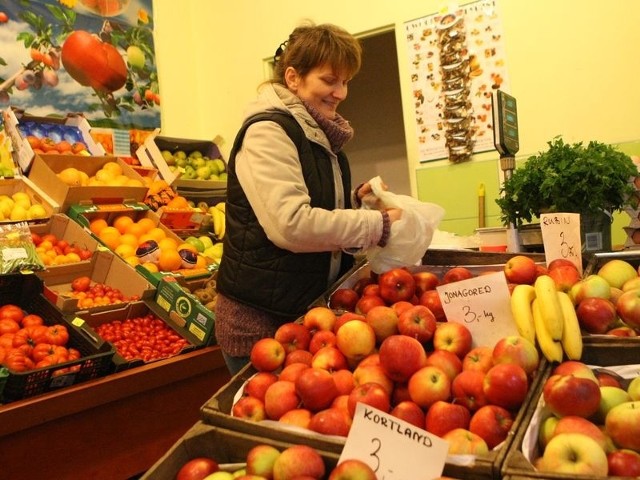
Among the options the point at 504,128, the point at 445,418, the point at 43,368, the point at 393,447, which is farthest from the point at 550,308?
the point at 43,368

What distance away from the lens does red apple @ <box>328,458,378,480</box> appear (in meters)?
0.96

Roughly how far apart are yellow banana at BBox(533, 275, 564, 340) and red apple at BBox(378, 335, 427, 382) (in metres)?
0.26

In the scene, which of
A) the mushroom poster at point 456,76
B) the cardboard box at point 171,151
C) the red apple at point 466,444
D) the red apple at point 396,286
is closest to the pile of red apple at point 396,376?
the red apple at point 466,444

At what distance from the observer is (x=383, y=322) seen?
1408 mm

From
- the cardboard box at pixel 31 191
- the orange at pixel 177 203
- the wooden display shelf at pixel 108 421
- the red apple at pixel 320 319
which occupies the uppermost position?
the cardboard box at pixel 31 191

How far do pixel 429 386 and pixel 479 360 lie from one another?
143 millimetres

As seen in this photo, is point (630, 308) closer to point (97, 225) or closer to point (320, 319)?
point (320, 319)

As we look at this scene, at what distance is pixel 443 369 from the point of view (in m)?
1.21

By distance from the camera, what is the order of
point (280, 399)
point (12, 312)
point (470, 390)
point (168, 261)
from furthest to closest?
point (168, 261) → point (12, 312) → point (280, 399) → point (470, 390)

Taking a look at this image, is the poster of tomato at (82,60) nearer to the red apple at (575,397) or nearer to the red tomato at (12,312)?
the red tomato at (12,312)

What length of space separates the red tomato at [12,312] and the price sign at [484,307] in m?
1.88

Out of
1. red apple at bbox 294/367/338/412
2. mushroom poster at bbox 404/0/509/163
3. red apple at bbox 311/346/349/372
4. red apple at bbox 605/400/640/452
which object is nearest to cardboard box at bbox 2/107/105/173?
mushroom poster at bbox 404/0/509/163

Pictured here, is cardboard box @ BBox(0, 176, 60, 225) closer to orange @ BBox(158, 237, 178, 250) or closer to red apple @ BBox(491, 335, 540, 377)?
orange @ BBox(158, 237, 178, 250)

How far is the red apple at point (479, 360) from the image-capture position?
47.6 inches
